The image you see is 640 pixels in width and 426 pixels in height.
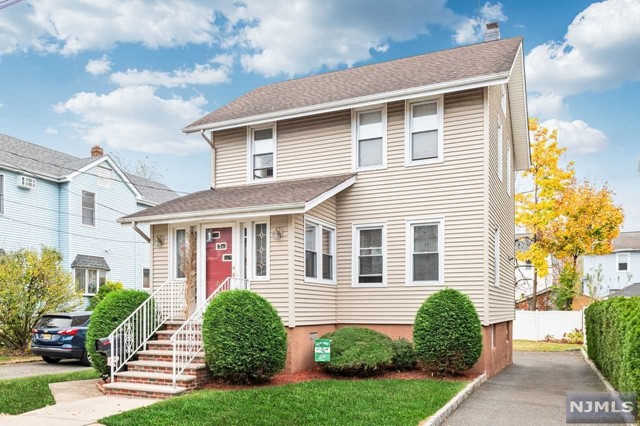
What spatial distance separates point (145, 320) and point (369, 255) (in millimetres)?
5386

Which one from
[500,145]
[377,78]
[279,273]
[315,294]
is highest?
[377,78]

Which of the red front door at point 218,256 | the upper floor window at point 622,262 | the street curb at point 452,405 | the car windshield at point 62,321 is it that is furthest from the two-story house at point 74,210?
the upper floor window at point 622,262

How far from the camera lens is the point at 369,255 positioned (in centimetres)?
1409

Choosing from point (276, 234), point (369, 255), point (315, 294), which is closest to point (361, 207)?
point (369, 255)

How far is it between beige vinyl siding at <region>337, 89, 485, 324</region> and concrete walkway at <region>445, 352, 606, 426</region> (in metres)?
1.97

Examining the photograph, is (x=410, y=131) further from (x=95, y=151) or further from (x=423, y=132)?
(x=95, y=151)

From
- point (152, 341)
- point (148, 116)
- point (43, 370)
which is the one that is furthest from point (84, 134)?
point (152, 341)

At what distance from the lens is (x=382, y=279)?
1388cm

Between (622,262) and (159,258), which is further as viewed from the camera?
(622,262)

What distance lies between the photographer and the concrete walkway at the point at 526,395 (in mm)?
8875

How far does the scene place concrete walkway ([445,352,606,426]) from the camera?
888 centimetres

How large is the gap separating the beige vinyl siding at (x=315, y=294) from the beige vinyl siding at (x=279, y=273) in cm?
26

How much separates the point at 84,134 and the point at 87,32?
14.8 m

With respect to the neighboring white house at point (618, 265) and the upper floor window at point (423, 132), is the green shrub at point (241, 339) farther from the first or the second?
the neighboring white house at point (618, 265)
